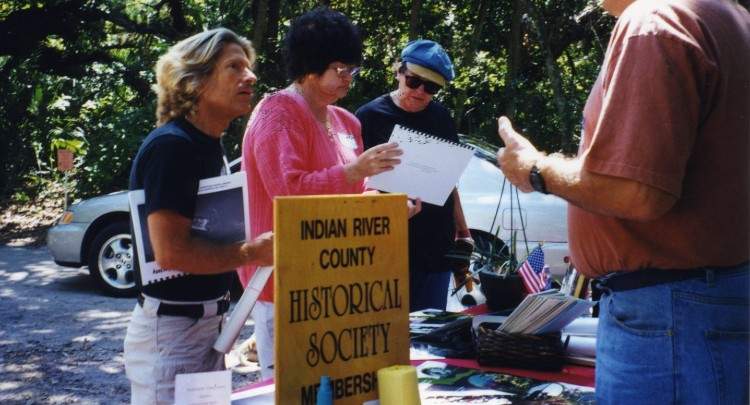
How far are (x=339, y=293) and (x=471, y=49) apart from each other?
12549 millimetres

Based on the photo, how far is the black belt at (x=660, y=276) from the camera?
1.85m

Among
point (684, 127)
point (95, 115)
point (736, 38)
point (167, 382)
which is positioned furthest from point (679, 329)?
point (95, 115)

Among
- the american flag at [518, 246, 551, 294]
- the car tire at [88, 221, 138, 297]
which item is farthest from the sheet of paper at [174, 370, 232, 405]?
the car tire at [88, 221, 138, 297]

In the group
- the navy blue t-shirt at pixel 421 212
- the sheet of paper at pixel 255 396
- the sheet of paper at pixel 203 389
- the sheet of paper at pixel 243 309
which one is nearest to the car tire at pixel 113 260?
the navy blue t-shirt at pixel 421 212

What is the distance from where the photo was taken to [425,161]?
3105 mm

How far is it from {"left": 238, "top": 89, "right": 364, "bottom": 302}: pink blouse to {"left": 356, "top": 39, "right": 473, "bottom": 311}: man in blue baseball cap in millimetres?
841

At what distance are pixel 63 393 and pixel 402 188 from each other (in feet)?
10.2

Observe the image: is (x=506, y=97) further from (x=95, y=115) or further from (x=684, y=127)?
(x=684, y=127)

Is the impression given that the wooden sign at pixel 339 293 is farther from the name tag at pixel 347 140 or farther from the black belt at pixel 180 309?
the name tag at pixel 347 140

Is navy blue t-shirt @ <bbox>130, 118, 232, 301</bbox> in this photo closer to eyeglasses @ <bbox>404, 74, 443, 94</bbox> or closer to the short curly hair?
the short curly hair

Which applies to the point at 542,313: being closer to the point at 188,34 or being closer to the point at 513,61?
the point at 513,61

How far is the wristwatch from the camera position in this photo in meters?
1.91

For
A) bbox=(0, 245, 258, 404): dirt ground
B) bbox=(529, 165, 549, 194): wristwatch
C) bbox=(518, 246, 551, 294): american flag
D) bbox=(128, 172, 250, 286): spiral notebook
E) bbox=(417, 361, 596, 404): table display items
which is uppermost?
bbox=(529, 165, 549, 194): wristwatch

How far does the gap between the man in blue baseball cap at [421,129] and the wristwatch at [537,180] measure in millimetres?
1873
